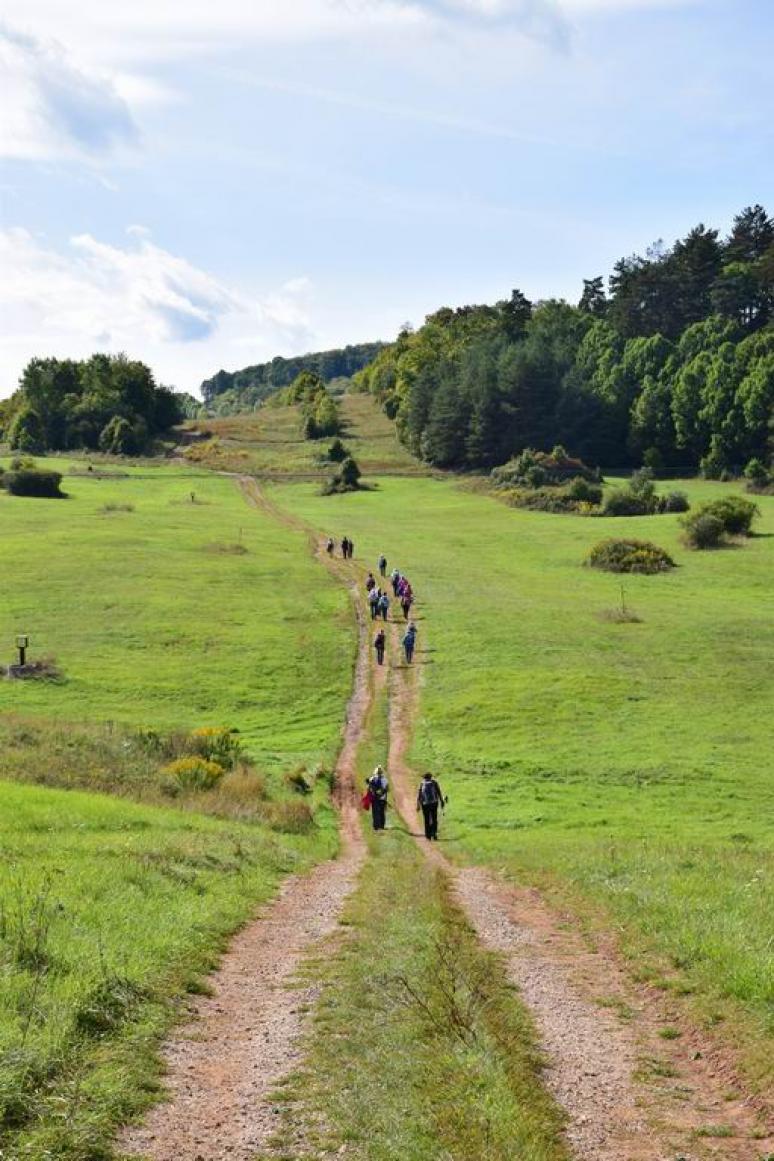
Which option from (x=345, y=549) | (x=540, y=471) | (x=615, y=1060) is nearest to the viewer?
(x=615, y=1060)

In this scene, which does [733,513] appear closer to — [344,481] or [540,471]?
[540,471]

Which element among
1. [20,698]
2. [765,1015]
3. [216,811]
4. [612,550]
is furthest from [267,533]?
[765,1015]

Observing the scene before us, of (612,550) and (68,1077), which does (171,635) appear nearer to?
(612,550)

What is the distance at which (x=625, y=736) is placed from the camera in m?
37.2

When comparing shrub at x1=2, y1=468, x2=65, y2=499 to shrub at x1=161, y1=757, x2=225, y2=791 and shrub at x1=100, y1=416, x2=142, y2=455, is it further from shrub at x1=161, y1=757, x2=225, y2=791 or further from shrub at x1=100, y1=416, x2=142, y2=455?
shrub at x1=161, y1=757, x2=225, y2=791

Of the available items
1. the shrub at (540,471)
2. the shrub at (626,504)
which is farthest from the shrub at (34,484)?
the shrub at (626,504)

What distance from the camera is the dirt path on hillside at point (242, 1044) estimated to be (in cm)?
889

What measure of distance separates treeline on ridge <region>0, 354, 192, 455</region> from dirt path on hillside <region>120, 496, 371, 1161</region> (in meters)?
140

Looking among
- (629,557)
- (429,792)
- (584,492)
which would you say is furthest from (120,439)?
(429,792)

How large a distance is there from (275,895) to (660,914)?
712 centimetres

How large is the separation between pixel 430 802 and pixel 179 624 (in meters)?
29.7

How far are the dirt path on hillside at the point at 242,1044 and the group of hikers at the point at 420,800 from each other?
7362 millimetres

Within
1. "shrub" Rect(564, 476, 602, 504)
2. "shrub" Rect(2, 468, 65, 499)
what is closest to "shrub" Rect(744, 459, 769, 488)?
"shrub" Rect(564, 476, 602, 504)

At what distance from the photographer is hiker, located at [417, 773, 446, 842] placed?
27688 mm
